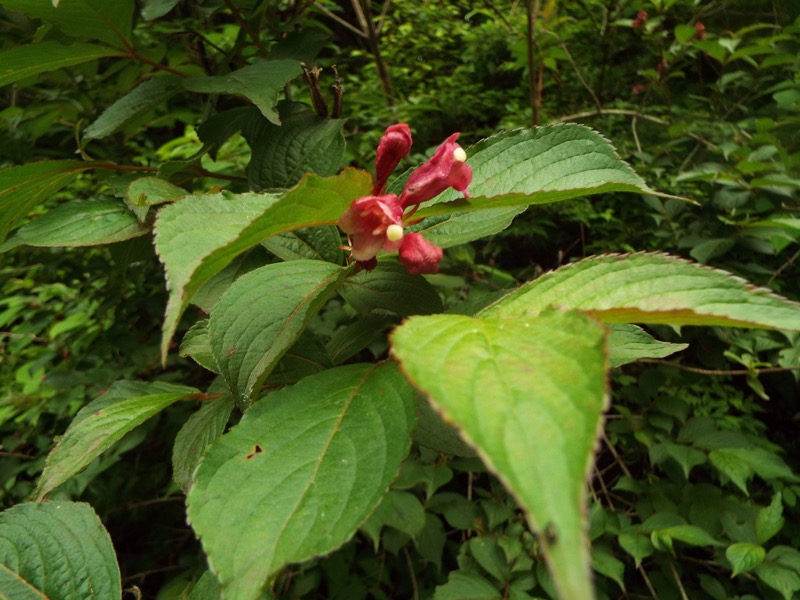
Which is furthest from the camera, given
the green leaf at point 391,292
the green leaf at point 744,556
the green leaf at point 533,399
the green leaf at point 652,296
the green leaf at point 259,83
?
the green leaf at point 744,556

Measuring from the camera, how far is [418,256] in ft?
1.42

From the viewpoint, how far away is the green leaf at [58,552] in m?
0.55

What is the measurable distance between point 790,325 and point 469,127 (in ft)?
7.22

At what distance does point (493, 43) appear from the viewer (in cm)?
261

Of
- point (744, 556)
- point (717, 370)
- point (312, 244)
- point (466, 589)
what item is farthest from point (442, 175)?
point (717, 370)

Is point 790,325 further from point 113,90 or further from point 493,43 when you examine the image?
point 493,43

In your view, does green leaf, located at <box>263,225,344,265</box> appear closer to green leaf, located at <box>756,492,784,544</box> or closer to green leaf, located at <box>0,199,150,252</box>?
green leaf, located at <box>0,199,150,252</box>

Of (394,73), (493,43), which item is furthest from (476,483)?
(493,43)

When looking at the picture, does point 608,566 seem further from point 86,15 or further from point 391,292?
point 86,15

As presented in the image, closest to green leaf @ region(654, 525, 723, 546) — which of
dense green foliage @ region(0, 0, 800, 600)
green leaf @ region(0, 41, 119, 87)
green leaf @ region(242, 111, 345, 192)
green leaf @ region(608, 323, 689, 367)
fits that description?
dense green foliage @ region(0, 0, 800, 600)

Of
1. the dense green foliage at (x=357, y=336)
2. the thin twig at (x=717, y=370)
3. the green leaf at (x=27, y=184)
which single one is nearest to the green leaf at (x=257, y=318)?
the dense green foliage at (x=357, y=336)

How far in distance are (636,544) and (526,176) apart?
93cm

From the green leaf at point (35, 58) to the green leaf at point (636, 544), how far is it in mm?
1282

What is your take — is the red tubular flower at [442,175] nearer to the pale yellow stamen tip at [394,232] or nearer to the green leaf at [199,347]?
the pale yellow stamen tip at [394,232]
